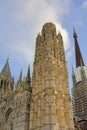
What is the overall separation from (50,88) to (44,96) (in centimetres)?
129

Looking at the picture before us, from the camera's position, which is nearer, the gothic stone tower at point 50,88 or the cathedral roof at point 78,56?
the gothic stone tower at point 50,88

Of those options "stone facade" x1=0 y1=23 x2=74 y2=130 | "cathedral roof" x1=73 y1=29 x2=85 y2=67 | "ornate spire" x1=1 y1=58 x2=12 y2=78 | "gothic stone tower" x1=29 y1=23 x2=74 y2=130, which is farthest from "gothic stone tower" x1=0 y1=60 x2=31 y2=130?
"cathedral roof" x1=73 y1=29 x2=85 y2=67

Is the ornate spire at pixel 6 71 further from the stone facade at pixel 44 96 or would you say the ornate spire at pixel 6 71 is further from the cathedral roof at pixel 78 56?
the cathedral roof at pixel 78 56

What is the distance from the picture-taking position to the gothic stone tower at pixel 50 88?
26359 millimetres

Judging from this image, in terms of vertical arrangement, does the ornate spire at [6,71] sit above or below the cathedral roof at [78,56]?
below

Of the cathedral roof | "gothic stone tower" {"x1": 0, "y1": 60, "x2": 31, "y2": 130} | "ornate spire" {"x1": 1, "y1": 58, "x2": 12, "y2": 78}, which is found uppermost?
the cathedral roof

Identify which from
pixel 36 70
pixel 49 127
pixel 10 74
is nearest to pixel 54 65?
pixel 36 70

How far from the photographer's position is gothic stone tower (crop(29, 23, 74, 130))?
1038 inches

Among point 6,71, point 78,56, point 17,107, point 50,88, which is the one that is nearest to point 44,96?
point 50,88

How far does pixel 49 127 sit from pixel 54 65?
9.45 metres

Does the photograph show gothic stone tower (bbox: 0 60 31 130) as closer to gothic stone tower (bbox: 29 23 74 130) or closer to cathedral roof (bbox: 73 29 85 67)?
gothic stone tower (bbox: 29 23 74 130)

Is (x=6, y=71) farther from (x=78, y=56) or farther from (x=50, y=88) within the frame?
(x=78, y=56)

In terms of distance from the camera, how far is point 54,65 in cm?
3125

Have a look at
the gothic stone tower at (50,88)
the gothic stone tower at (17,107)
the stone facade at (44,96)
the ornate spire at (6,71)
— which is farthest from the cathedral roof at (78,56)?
the gothic stone tower at (17,107)
